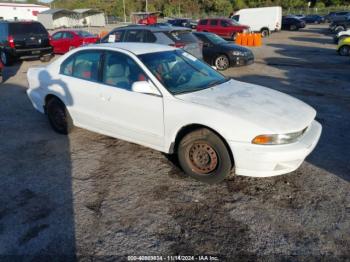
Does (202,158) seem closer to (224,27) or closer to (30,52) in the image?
(30,52)

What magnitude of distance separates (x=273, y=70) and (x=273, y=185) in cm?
852

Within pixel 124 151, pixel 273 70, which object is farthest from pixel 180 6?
pixel 124 151

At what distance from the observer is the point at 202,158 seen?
370 cm

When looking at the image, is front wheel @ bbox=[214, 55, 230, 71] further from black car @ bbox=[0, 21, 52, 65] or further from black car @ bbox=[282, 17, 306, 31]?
black car @ bbox=[282, 17, 306, 31]

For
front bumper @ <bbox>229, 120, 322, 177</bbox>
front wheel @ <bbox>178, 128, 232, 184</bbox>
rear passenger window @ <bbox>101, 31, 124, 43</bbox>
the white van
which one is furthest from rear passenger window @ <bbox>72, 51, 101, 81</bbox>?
the white van

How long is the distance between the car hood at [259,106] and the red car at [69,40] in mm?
12998

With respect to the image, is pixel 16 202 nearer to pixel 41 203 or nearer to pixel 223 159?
pixel 41 203

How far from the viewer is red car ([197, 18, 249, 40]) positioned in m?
21.4

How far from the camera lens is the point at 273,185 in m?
3.75

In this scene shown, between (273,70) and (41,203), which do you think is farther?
(273,70)

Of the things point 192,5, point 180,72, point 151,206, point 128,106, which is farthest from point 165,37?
point 192,5

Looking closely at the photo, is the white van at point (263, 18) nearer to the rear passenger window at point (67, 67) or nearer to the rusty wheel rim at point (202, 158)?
the rear passenger window at point (67, 67)

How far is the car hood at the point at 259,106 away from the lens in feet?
11.0

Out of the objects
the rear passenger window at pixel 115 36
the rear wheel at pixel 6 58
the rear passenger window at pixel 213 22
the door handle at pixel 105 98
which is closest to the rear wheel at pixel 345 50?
the rear passenger window at pixel 213 22
